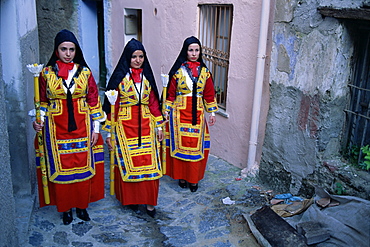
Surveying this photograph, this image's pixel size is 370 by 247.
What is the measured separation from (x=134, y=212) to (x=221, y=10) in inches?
123

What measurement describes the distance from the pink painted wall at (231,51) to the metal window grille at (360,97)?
1.07 metres

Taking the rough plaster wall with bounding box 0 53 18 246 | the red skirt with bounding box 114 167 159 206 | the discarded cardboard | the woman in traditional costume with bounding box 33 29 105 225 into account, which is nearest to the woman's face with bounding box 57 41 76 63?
the woman in traditional costume with bounding box 33 29 105 225

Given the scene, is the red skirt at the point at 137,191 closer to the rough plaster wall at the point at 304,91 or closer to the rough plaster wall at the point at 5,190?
the rough plaster wall at the point at 5,190

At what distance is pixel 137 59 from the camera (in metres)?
4.12

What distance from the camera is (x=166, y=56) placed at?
732cm

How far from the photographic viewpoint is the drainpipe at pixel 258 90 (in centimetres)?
484

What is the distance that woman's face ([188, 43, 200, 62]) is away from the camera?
4707mm

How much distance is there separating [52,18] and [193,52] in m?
5.61

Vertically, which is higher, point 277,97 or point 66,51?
point 66,51

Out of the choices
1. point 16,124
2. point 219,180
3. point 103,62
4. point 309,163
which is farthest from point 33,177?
point 103,62

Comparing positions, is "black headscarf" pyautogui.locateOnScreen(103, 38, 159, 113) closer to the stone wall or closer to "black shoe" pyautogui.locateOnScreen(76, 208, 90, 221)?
"black shoe" pyautogui.locateOnScreen(76, 208, 90, 221)

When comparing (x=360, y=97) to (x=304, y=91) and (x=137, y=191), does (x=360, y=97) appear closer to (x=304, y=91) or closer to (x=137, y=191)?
(x=304, y=91)

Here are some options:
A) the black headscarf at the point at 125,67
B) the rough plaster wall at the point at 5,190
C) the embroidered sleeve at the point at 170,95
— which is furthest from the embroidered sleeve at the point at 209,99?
the rough plaster wall at the point at 5,190

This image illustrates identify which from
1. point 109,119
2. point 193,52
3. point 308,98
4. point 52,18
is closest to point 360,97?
point 308,98
